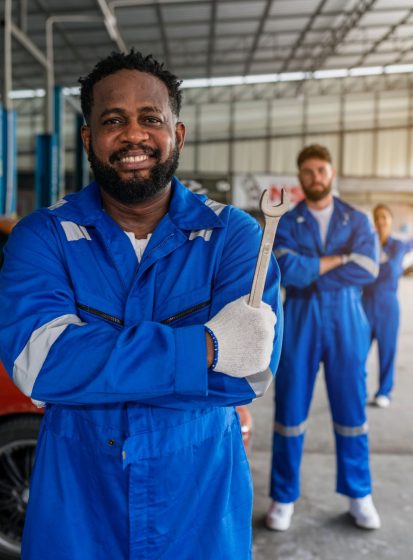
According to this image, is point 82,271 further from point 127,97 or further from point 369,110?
point 369,110

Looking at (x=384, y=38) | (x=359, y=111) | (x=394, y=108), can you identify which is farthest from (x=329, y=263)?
(x=394, y=108)

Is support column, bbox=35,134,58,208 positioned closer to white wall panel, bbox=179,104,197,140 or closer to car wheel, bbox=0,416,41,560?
car wheel, bbox=0,416,41,560

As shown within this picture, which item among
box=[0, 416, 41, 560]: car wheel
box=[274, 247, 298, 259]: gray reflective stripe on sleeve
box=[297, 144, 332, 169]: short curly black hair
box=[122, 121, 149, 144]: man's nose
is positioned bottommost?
box=[0, 416, 41, 560]: car wheel

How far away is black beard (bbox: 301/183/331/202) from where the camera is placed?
2.90 metres

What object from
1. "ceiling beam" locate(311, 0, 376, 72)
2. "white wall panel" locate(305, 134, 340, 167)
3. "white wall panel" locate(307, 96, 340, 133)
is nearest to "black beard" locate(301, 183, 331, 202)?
"ceiling beam" locate(311, 0, 376, 72)

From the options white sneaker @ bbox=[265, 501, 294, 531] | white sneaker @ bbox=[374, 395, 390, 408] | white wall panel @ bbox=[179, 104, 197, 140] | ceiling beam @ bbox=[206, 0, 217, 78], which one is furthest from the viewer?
white wall panel @ bbox=[179, 104, 197, 140]

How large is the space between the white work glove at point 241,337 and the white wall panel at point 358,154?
22.4 meters

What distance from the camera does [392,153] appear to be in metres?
22.4

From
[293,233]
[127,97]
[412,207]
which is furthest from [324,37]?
[127,97]

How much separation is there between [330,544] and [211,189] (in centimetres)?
1304

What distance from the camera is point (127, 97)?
1429 millimetres

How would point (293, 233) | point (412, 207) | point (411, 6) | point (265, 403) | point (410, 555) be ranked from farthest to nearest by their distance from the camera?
point (412, 207), point (411, 6), point (265, 403), point (293, 233), point (410, 555)

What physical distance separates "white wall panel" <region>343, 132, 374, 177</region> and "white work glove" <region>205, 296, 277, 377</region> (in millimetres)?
22389

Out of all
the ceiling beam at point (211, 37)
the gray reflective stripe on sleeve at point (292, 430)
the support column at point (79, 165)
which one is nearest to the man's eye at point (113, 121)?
the gray reflective stripe on sleeve at point (292, 430)
